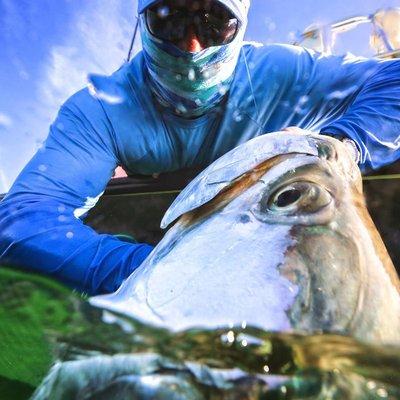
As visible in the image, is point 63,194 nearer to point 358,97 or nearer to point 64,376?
point 358,97

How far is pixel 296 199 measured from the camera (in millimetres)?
876

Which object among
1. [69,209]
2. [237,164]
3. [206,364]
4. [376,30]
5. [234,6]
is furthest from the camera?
[376,30]

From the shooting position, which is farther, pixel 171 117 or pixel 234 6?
pixel 171 117

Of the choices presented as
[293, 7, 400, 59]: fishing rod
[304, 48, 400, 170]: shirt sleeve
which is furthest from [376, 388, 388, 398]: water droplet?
[293, 7, 400, 59]: fishing rod

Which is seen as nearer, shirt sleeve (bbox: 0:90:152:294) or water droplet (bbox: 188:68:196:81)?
shirt sleeve (bbox: 0:90:152:294)

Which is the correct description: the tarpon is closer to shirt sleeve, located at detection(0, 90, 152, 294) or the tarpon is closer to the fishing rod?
shirt sleeve, located at detection(0, 90, 152, 294)

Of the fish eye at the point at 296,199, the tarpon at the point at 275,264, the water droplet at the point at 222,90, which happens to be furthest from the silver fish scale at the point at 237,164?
the water droplet at the point at 222,90

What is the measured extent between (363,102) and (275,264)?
151cm

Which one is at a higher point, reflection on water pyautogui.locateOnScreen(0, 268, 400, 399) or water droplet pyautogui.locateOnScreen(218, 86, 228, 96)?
reflection on water pyautogui.locateOnScreen(0, 268, 400, 399)

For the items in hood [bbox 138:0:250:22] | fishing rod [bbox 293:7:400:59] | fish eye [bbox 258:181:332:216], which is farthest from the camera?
fishing rod [bbox 293:7:400:59]

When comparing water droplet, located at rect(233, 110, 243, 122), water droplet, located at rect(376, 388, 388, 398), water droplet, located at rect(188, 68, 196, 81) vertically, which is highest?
water droplet, located at rect(188, 68, 196, 81)

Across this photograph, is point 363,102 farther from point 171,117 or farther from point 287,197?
point 287,197

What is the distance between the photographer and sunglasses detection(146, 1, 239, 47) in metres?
2.02

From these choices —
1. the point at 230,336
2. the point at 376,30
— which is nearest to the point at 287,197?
the point at 230,336
